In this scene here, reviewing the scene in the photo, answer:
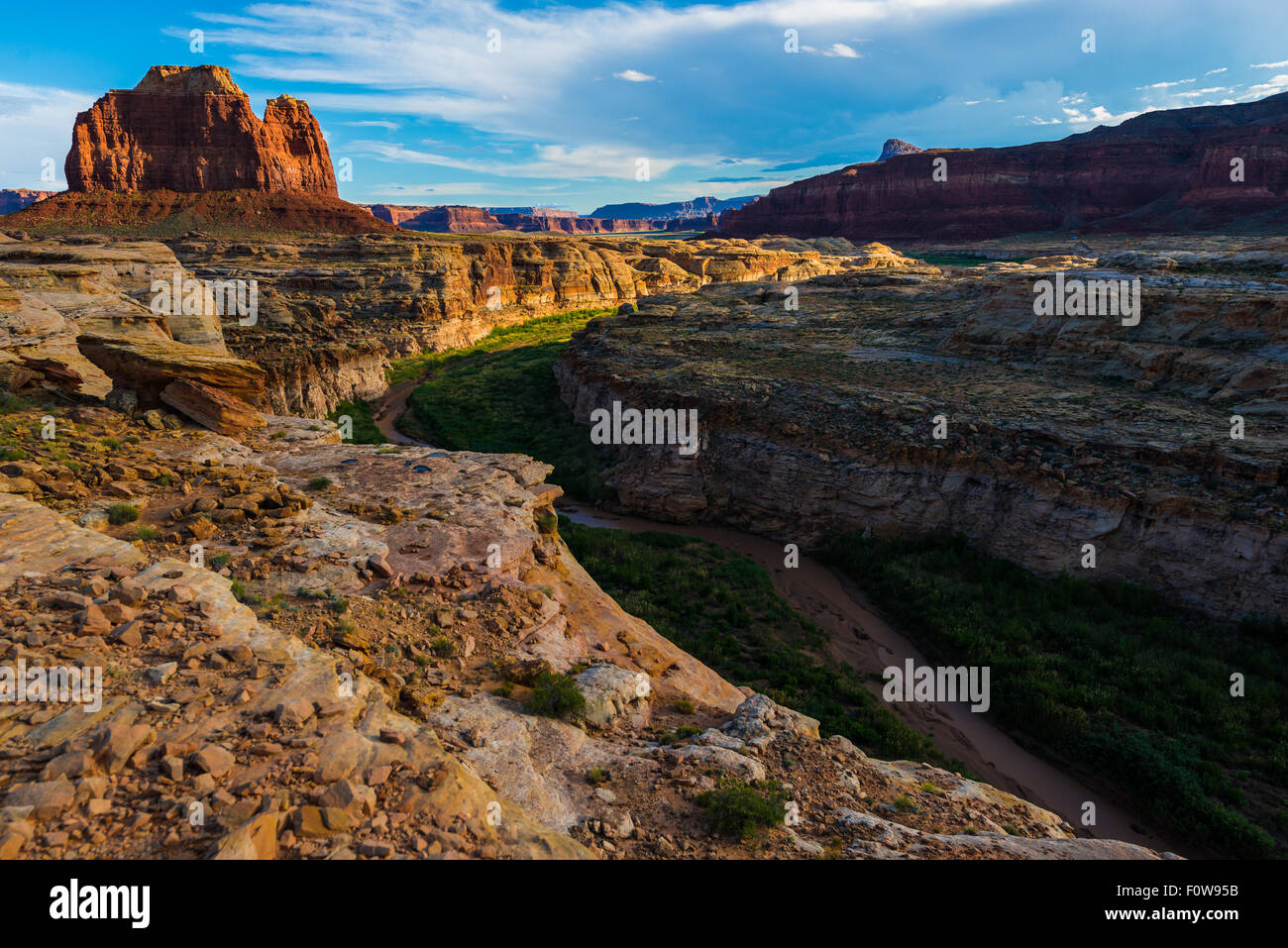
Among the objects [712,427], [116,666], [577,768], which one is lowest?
[577,768]

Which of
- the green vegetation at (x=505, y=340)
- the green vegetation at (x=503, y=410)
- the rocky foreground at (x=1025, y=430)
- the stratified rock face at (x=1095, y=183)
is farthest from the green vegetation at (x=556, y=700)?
the stratified rock face at (x=1095, y=183)

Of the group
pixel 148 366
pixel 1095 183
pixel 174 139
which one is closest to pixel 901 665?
pixel 148 366

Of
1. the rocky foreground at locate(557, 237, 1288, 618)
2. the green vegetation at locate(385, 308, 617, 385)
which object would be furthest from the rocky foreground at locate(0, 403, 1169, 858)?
the green vegetation at locate(385, 308, 617, 385)

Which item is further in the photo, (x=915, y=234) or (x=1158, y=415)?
(x=915, y=234)

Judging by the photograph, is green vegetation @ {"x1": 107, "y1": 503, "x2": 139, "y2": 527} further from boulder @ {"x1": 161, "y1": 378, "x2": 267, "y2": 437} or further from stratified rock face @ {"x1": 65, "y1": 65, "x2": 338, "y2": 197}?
stratified rock face @ {"x1": 65, "y1": 65, "x2": 338, "y2": 197}

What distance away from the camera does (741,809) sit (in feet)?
24.5

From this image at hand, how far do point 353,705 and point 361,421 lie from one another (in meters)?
38.6

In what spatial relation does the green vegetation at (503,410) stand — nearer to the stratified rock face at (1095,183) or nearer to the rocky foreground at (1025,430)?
the rocky foreground at (1025,430)

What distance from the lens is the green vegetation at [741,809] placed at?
291 inches

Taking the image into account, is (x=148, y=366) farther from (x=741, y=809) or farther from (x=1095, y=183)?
(x=1095, y=183)
